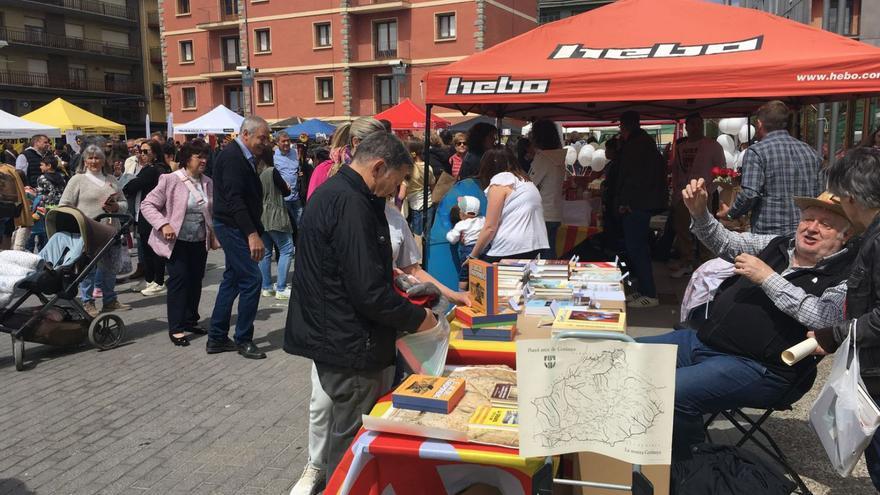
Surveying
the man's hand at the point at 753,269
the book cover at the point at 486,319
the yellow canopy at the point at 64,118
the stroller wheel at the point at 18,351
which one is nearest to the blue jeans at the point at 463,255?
the book cover at the point at 486,319

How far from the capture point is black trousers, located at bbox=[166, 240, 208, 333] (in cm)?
541

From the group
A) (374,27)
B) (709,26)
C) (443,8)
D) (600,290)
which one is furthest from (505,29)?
(600,290)

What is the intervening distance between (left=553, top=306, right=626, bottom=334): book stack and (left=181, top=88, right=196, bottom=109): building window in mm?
45111

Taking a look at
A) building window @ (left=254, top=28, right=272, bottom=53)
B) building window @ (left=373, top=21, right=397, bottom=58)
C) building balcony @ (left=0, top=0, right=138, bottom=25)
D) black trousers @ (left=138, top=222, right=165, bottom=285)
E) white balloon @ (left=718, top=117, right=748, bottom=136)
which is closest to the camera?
black trousers @ (left=138, top=222, right=165, bottom=285)

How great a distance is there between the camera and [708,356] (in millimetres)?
3004

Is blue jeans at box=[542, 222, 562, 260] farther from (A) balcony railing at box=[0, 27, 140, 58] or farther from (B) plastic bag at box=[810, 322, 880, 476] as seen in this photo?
(A) balcony railing at box=[0, 27, 140, 58]

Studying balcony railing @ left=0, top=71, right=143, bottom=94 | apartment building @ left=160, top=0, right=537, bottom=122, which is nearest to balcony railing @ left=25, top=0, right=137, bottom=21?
balcony railing @ left=0, top=71, right=143, bottom=94

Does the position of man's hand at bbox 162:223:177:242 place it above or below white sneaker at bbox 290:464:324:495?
above

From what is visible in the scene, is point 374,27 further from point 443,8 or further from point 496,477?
point 496,477

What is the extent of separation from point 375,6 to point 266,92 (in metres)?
9.02

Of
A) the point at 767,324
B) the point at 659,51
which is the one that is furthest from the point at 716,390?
the point at 659,51

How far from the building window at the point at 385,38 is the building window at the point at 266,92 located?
24.1ft

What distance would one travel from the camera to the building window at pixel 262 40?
3950 centimetres

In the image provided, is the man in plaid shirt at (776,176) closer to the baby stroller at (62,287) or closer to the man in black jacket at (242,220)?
the man in black jacket at (242,220)
